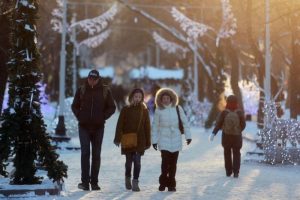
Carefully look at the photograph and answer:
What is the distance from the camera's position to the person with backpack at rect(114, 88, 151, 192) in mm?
11859

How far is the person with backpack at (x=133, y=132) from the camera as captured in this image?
11.9 m

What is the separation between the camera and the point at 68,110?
2603 cm

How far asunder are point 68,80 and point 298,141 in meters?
19.6

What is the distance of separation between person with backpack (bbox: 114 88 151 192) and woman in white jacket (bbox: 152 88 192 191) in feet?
0.68

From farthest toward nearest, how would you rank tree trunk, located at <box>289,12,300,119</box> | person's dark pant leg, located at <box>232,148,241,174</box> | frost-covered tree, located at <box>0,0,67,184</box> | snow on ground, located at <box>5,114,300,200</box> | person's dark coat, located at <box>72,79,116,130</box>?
tree trunk, located at <box>289,12,300,119</box> → person's dark pant leg, located at <box>232,148,241,174</box> → person's dark coat, located at <box>72,79,116,130</box> → snow on ground, located at <box>5,114,300,200</box> → frost-covered tree, located at <box>0,0,67,184</box>

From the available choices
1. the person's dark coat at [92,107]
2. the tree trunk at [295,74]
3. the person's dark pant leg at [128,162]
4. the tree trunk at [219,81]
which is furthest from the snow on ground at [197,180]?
the tree trunk at [219,81]

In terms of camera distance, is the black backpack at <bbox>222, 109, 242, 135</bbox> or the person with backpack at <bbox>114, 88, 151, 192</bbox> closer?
the person with backpack at <bbox>114, 88, 151, 192</bbox>

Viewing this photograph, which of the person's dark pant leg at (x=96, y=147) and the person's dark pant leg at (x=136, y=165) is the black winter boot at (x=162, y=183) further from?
the person's dark pant leg at (x=96, y=147)

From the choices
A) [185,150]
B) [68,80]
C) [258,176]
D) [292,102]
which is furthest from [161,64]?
[258,176]

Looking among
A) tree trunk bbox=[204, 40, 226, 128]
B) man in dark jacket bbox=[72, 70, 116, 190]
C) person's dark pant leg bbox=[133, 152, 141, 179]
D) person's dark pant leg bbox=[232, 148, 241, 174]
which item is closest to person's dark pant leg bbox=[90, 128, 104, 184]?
man in dark jacket bbox=[72, 70, 116, 190]

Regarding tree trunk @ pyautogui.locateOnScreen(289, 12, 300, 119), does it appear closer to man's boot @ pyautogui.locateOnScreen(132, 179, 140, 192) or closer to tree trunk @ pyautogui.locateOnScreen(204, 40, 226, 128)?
tree trunk @ pyautogui.locateOnScreen(204, 40, 226, 128)

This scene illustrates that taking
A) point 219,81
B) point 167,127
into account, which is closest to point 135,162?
point 167,127

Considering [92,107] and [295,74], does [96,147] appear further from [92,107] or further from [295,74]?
[295,74]

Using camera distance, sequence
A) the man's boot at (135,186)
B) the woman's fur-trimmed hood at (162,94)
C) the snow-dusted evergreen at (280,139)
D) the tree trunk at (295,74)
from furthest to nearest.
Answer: the tree trunk at (295,74) < the snow-dusted evergreen at (280,139) < the woman's fur-trimmed hood at (162,94) < the man's boot at (135,186)
